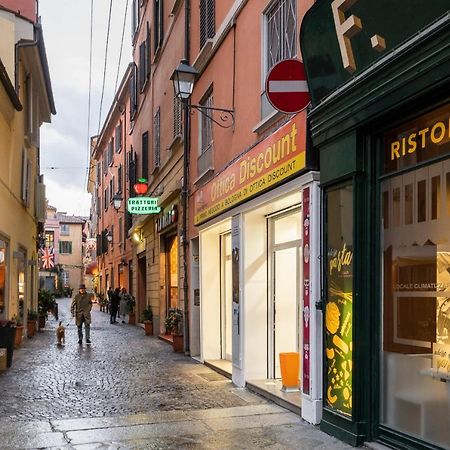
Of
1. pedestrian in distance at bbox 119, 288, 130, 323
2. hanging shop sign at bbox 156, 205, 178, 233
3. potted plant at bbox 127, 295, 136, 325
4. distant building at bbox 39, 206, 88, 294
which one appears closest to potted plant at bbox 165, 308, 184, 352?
hanging shop sign at bbox 156, 205, 178, 233

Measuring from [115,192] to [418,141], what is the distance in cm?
2597

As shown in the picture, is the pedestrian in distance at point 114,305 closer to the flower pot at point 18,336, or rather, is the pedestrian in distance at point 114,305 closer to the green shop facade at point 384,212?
the flower pot at point 18,336

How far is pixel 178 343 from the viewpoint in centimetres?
1414

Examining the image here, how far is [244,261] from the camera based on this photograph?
9.39 m

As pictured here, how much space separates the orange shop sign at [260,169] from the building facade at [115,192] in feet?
42.5

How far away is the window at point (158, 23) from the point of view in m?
17.7

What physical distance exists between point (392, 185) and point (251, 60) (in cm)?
443

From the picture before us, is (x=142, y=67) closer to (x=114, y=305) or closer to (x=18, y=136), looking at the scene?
(x=18, y=136)

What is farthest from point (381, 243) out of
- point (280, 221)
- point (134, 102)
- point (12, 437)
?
point (134, 102)

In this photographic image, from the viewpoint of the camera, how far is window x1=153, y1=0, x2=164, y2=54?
1769cm

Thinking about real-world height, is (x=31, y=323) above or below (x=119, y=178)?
below

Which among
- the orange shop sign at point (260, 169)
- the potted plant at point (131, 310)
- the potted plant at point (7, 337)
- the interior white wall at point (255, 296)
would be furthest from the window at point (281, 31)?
the potted plant at point (131, 310)

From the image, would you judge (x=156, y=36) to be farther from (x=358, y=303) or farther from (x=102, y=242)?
(x=102, y=242)

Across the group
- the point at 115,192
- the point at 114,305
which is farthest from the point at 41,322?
the point at 115,192
